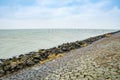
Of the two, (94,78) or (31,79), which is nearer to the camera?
(94,78)

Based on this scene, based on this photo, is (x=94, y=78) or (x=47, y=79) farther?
(x=47, y=79)

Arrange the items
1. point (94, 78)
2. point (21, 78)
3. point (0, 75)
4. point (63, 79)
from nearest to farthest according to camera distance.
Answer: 1. point (94, 78)
2. point (63, 79)
3. point (21, 78)
4. point (0, 75)

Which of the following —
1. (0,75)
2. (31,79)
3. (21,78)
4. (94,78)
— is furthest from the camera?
(0,75)

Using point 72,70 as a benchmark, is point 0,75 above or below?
below

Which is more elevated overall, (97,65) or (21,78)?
(97,65)

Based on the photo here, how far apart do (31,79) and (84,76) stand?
343cm

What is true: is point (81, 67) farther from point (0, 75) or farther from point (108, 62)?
point (0, 75)

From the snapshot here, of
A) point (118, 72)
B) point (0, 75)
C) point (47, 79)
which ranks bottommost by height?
point (0, 75)

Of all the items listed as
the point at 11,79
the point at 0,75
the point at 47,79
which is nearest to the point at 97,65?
the point at 47,79

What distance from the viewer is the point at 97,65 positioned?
12.1 meters

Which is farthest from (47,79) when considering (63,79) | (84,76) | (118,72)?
(118,72)

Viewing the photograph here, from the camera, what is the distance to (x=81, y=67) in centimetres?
1238

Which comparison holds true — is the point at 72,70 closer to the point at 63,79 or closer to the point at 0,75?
the point at 63,79

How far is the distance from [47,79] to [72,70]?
68.9 inches
